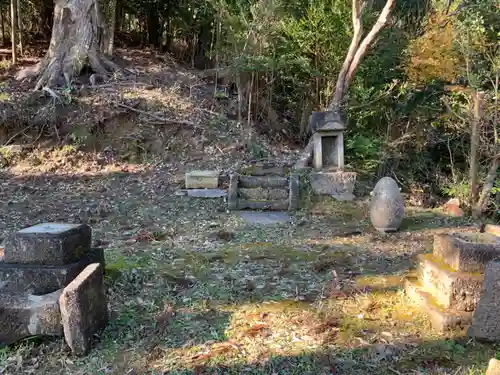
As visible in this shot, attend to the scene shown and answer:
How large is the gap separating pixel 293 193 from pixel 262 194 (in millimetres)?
535

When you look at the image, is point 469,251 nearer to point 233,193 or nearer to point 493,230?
point 493,230

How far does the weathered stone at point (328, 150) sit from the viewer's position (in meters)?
8.12

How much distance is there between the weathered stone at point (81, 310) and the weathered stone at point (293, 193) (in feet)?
14.3

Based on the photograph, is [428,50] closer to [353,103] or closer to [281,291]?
[353,103]

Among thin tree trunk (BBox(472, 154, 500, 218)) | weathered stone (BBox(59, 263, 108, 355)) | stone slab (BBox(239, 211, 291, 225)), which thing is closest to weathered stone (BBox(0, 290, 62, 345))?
weathered stone (BBox(59, 263, 108, 355))

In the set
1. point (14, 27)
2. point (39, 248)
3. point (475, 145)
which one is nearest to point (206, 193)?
point (39, 248)

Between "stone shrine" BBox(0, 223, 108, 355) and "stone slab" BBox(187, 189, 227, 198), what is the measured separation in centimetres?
396

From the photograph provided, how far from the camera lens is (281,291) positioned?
427cm

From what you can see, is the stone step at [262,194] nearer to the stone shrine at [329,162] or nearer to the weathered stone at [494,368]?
the stone shrine at [329,162]

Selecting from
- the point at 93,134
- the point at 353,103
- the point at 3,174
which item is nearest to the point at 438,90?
the point at 353,103

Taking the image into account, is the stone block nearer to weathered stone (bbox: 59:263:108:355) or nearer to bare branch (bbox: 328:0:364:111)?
bare branch (bbox: 328:0:364:111)

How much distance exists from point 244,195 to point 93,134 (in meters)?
3.88

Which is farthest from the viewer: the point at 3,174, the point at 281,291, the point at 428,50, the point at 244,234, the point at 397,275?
the point at 428,50

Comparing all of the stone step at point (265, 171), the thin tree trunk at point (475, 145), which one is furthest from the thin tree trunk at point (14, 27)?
the thin tree trunk at point (475, 145)
